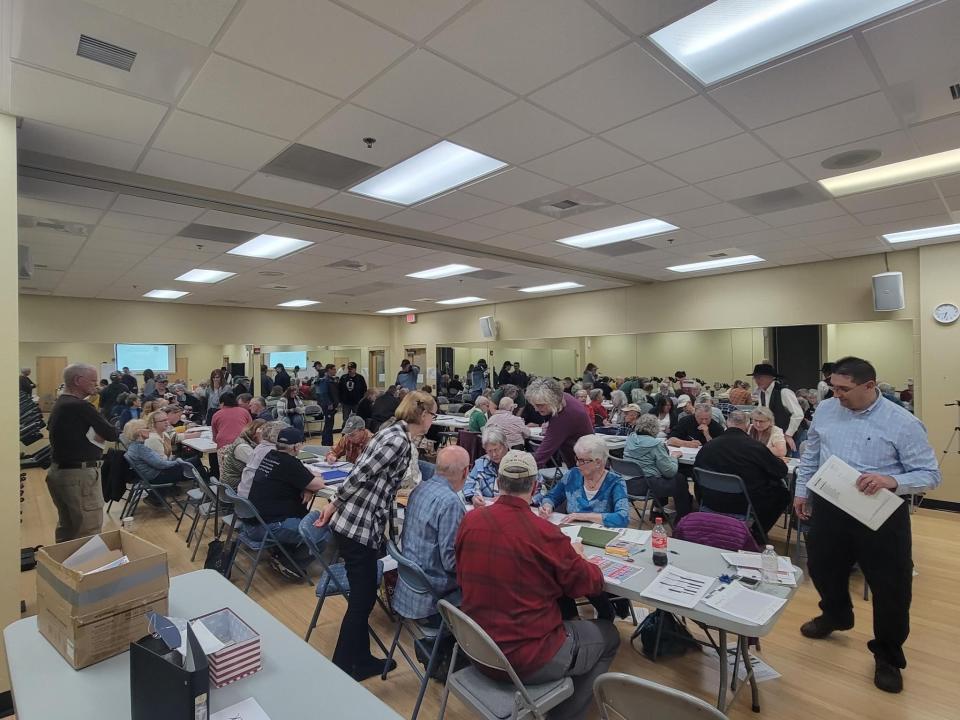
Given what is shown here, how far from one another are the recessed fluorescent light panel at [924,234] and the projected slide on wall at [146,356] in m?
12.5

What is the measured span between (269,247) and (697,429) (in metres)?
5.45

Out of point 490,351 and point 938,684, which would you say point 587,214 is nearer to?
point 938,684

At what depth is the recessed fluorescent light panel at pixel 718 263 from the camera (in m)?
7.08

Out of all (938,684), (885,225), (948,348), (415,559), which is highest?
(885,225)

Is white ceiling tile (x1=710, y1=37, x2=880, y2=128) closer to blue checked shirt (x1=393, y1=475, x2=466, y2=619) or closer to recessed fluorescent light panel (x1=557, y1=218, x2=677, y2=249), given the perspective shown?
recessed fluorescent light panel (x1=557, y1=218, x2=677, y2=249)

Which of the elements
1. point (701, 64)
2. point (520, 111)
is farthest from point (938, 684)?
point (520, 111)

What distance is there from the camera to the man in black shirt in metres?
3.87

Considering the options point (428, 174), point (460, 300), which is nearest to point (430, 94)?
point (428, 174)

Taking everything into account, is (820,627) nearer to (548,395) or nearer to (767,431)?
(767,431)

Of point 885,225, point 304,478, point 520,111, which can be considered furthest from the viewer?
point 885,225

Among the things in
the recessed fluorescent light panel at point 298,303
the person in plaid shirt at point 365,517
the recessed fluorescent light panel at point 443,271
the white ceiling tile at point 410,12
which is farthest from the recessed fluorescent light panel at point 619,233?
the recessed fluorescent light panel at point 298,303

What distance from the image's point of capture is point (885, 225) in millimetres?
5457

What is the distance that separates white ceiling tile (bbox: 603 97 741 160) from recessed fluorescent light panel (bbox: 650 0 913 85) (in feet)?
1.09

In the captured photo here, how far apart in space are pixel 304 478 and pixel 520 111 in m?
2.94
